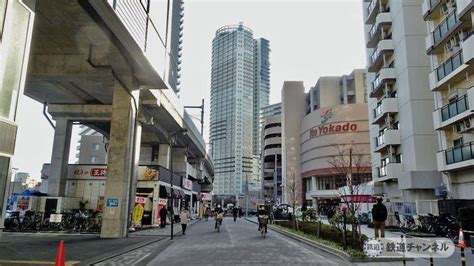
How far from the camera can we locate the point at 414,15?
33.6m

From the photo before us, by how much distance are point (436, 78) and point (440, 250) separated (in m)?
22.2

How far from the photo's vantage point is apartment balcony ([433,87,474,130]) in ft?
74.8

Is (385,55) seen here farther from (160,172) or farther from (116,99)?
(116,99)

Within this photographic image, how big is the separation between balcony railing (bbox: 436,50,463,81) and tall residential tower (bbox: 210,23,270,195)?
359 ft

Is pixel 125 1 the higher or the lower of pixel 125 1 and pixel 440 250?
the higher

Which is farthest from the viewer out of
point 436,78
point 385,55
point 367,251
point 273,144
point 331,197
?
point 273,144

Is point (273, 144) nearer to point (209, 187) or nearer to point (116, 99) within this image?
point (209, 187)

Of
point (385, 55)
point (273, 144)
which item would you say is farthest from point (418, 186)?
point (273, 144)

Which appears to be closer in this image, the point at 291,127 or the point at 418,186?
the point at 418,186

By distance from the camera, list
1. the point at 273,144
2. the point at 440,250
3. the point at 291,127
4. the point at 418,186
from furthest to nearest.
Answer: the point at 273,144 → the point at 291,127 → the point at 418,186 → the point at 440,250

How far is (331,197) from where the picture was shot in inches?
3063

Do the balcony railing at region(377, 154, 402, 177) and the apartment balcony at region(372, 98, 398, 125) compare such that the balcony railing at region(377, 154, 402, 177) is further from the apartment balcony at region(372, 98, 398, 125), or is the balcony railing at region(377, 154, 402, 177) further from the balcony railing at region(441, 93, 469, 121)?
the balcony railing at region(441, 93, 469, 121)

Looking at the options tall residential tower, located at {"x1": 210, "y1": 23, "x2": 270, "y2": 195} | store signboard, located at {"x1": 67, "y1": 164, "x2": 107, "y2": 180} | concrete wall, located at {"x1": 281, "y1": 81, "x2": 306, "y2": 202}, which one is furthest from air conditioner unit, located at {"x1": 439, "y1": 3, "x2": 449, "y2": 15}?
tall residential tower, located at {"x1": 210, "y1": 23, "x2": 270, "y2": 195}

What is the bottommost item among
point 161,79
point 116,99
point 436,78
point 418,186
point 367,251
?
point 367,251
